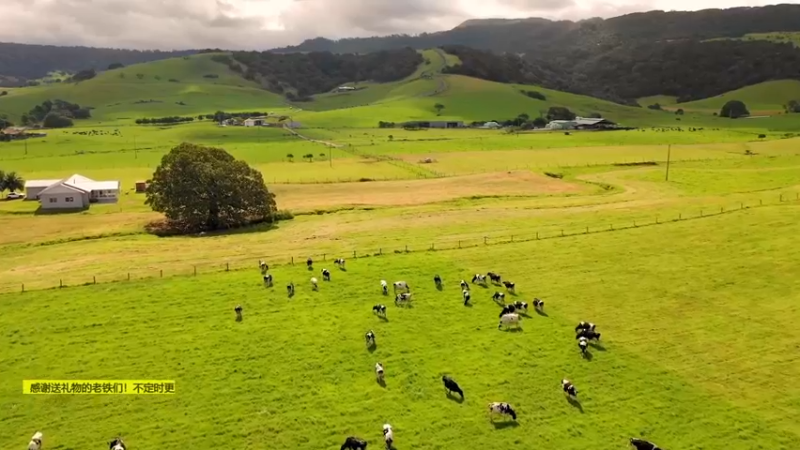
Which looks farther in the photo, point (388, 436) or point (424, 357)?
point (424, 357)

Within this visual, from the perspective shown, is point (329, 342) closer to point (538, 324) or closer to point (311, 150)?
point (538, 324)

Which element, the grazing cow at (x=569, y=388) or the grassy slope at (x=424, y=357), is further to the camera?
the grazing cow at (x=569, y=388)

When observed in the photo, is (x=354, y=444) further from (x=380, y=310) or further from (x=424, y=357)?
(x=380, y=310)

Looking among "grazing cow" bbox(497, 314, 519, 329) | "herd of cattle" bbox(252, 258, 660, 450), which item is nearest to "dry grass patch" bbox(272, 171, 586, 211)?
"herd of cattle" bbox(252, 258, 660, 450)

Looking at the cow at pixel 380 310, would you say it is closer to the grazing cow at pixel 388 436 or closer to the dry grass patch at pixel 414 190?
the grazing cow at pixel 388 436

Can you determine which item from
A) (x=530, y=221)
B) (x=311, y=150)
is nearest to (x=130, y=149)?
(x=311, y=150)

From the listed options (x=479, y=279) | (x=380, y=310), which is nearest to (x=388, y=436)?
(x=380, y=310)
